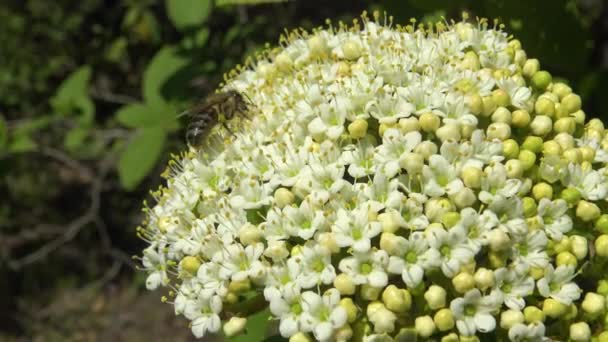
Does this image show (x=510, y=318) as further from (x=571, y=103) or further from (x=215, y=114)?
(x=215, y=114)

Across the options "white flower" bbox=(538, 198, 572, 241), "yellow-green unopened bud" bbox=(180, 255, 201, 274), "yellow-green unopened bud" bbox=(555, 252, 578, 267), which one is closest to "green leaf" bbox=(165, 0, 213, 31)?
"yellow-green unopened bud" bbox=(180, 255, 201, 274)

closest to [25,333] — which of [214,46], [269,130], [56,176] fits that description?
[56,176]

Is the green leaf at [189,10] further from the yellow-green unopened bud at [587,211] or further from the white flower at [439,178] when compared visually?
the yellow-green unopened bud at [587,211]

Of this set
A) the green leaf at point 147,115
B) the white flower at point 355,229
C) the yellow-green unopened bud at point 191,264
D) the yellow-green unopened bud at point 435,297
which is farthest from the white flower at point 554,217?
the green leaf at point 147,115

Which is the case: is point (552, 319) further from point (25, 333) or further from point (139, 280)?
point (25, 333)

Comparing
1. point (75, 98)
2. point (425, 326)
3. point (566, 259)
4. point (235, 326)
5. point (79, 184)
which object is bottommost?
point (79, 184)

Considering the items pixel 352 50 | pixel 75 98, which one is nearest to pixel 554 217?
pixel 352 50
